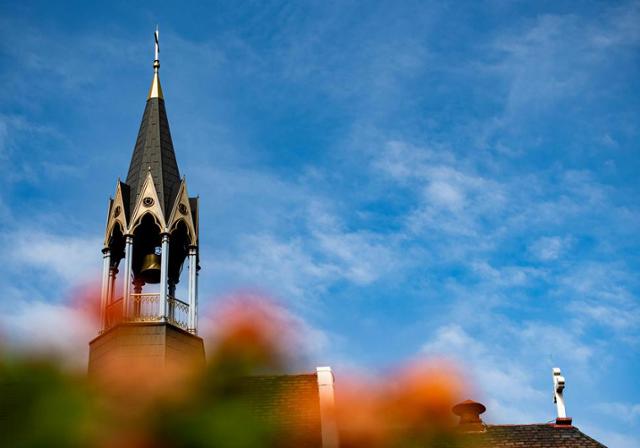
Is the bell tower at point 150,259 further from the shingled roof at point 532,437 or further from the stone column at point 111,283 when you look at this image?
the shingled roof at point 532,437

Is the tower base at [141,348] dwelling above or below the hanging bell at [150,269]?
below

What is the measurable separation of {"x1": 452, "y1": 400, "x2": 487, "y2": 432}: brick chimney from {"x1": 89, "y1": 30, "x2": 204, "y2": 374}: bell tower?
34.7 feet

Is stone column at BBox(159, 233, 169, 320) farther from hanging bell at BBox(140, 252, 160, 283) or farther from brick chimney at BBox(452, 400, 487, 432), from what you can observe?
brick chimney at BBox(452, 400, 487, 432)

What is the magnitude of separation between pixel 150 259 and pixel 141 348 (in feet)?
14.6

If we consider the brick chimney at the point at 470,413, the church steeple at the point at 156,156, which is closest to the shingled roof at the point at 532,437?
the brick chimney at the point at 470,413

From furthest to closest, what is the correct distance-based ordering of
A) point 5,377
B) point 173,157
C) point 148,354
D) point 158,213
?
point 173,157 → point 158,213 → point 148,354 → point 5,377

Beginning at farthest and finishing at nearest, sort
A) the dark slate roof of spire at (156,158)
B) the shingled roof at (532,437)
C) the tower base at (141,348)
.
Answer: the dark slate roof of spire at (156,158) → the tower base at (141,348) → the shingled roof at (532,437)

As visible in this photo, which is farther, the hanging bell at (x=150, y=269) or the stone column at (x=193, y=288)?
the hanging bell at (x=150, y=269)

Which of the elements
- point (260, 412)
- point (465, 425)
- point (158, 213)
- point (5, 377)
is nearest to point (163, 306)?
point (158, 213)

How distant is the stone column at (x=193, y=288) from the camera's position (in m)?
36.2

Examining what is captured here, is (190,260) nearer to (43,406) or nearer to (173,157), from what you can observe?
(173,157)

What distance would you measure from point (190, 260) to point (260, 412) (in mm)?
9148

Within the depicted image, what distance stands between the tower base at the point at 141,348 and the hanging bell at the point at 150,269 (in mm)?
3044

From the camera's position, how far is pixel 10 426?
24922 mm
